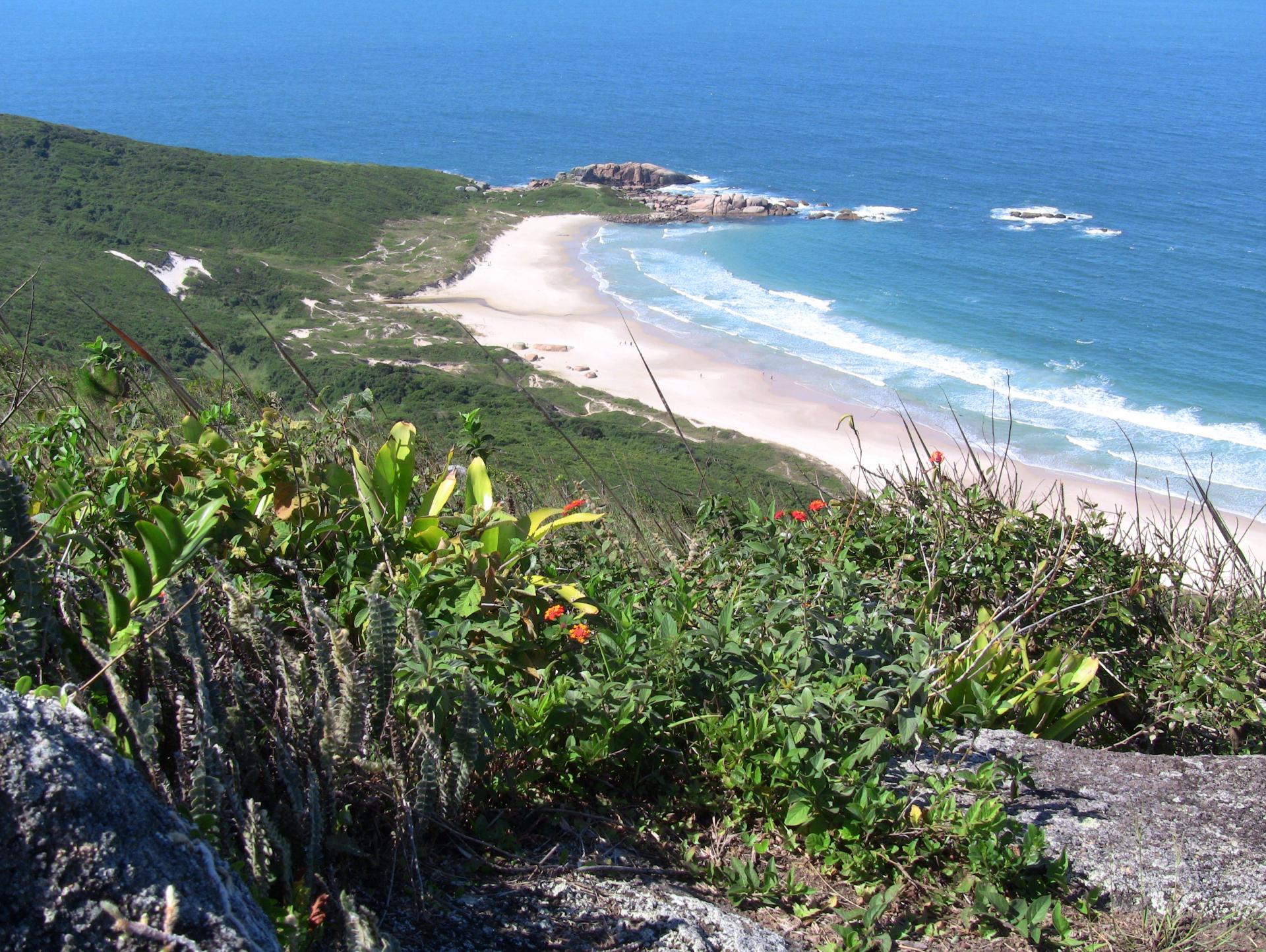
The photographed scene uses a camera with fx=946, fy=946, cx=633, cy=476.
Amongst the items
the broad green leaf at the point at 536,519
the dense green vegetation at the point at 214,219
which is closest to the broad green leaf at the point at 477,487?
the broad green leaf at the point at 536,519

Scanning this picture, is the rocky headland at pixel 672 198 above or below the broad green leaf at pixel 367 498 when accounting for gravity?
above

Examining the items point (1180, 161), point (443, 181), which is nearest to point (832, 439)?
point (443, 181)

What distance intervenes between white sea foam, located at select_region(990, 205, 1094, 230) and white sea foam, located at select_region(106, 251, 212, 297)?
126ft

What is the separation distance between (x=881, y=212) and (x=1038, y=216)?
306 inches

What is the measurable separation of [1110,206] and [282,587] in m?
55.9

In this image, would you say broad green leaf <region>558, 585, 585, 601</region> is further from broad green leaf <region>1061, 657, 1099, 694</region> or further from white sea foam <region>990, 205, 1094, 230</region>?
white sea foam <region>990, 205, 1094, 230</region>

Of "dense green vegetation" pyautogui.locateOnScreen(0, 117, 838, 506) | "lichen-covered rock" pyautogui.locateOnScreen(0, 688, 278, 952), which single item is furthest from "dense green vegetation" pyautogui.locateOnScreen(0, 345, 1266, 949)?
"dense green vegetation" pyautogui.locateOnScreen(0, 117, 838, 506)

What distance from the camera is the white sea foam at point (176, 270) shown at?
123 feet

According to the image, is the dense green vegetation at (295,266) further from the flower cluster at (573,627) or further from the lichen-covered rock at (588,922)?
the lichen-covered rock at (588,922)

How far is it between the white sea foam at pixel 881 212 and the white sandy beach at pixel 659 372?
1529 centimetres

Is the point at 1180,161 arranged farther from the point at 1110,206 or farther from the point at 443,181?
the point at 443,181

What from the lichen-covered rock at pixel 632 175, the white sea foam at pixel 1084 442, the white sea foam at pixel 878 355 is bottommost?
the white sea foam at pixel 1084 442

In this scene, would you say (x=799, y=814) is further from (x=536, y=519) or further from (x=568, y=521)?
(x=536, y=519)

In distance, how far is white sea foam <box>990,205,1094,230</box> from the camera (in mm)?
47531
